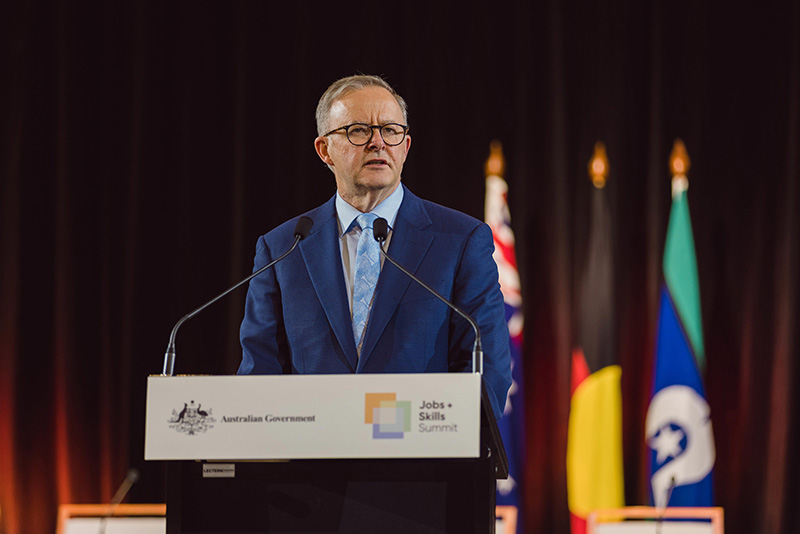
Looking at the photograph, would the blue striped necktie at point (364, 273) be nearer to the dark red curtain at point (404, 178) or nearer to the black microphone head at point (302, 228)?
the black microphone head at point (302, 228)

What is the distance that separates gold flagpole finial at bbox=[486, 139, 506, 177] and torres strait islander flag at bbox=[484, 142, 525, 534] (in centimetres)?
13

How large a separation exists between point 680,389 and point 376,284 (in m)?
2.70

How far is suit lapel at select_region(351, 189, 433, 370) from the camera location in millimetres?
1909

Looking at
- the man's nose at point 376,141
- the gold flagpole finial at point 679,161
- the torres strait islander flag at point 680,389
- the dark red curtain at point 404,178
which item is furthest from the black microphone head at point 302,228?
the gold flagpole finial at point 679,161

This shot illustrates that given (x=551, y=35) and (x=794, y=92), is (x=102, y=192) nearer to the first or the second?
(x=551, y=35)

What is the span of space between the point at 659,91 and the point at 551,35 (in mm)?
597

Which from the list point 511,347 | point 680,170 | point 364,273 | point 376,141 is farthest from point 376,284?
point 680,170

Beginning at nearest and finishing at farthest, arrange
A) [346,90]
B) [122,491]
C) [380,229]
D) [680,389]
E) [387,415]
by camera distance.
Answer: [387,415] → [380,229] → [346,90] → [680,389] → [122,491]

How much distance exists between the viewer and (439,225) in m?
2.06

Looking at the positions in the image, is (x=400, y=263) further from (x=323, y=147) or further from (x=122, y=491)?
(x=122, y=491)

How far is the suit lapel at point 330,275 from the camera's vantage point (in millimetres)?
1926

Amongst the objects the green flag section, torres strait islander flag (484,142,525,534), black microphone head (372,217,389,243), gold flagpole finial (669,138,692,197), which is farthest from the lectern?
gold flagpole finial (669,138,692,197)

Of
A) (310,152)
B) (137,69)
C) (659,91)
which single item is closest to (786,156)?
(659,91)

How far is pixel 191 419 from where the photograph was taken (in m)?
1.44
